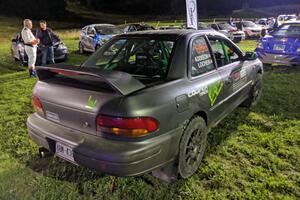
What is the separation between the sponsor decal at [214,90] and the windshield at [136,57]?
2.00 feet

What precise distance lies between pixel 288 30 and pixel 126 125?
27.7 ft

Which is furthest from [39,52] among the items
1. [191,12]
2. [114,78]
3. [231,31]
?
A: [231,31]

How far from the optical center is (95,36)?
1264 cm

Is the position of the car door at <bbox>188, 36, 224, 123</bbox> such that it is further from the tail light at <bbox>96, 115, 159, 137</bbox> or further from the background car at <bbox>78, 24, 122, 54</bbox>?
the background car at <bbox>78, 24, 122, 54</bbox>

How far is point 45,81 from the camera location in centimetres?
302

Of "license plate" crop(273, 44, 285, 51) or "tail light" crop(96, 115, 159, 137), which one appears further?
"license plate" crop(273, 44, 285, 51)

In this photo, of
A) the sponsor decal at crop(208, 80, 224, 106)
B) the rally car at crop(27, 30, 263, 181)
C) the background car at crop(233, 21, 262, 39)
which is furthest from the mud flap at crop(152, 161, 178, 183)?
the background car at crop(233, 21, 262, 39)

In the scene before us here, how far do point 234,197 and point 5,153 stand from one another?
109 inches

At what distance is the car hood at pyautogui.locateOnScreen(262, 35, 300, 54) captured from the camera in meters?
8.12

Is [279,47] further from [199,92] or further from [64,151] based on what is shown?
[64,151]

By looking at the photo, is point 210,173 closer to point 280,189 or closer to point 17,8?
point 280,189

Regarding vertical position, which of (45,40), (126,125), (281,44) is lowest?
(126,125)

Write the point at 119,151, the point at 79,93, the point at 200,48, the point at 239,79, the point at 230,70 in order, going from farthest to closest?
the point at 239,79
the point at 230,70
the point at 200,48
the point at 79,93
the point at 119,151

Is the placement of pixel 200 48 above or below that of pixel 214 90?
above
